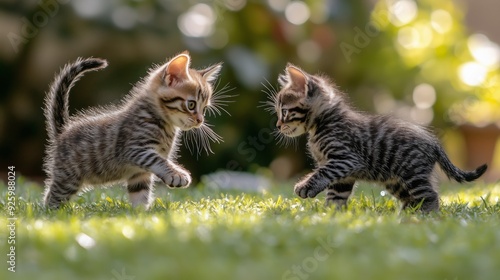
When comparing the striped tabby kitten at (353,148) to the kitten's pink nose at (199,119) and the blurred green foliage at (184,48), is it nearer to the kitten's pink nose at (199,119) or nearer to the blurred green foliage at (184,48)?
the kitten's pink nose at (199,119)

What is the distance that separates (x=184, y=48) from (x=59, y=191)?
193 inches

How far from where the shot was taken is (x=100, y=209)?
5.13 metres

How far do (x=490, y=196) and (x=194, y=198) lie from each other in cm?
245

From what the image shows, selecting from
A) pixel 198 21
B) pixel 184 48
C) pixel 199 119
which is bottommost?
pixel 184 48

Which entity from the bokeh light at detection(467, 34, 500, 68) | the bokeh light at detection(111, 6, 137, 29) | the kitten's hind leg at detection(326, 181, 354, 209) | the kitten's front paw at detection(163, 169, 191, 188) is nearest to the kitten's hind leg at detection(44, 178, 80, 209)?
the kitten's front paw at detection(163, 169, 191, 188)

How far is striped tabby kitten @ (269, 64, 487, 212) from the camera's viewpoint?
17.3 feet

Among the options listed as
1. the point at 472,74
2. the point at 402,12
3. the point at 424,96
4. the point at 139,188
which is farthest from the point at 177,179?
the point at 472,74

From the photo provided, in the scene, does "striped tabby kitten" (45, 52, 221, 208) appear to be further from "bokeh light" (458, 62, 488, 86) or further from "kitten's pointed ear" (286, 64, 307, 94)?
"bokeh light" (458, 62, 488, 86)

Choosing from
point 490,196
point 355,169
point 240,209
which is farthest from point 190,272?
point 490,196

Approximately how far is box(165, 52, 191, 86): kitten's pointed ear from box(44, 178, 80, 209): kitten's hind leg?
0.98 m

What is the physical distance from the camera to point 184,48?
10016 millimetres

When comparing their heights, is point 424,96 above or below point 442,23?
below

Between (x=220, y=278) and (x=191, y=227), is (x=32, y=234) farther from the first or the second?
(x=220, y=278)

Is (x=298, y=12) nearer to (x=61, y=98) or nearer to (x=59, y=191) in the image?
(x=61, y=98)
